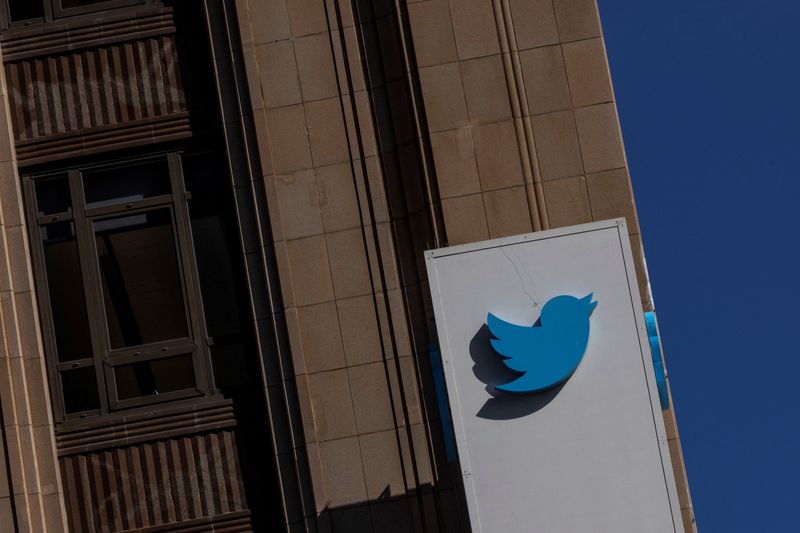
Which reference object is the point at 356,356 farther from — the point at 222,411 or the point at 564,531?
the point at 564,531

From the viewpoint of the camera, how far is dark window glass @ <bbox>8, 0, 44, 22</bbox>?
56.8ft

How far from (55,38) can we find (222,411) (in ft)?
16.6

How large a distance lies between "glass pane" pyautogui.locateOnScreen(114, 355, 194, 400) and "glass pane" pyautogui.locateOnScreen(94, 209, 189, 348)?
291mm

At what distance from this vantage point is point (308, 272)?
1570 centimetres

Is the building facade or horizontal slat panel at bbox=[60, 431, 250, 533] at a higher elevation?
the building facade

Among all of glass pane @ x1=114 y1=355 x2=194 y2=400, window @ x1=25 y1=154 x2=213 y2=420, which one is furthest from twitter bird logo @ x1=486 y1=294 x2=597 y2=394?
glass pane @ x1=114 y1=355 x2=194 y2=400

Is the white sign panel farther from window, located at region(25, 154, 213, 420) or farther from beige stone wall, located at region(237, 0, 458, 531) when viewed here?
window, located at region(25, 154, 213, 420)

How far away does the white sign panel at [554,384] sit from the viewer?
13.5m

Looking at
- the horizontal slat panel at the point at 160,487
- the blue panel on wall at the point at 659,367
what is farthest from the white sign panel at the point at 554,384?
the horizontal slat panel at the point at 160,487

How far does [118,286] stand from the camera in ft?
54.2

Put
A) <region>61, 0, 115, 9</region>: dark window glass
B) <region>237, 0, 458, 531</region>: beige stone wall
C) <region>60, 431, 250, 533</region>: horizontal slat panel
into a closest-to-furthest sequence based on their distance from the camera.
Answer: <region>237, 0, 458, 531</region>: beige stone wall < <region>60, 431, 250, 533</region>: horizontal slat panel < <region>61, 0, 115, 9</region>: dark window glass

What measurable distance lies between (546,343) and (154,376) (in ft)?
16.2

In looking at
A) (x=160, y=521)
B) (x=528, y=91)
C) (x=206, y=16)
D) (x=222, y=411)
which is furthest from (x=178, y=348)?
(x=528, y=91)

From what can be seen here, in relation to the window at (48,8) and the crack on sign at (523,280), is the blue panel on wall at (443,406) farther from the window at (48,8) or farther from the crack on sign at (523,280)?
the window at (48,8)
